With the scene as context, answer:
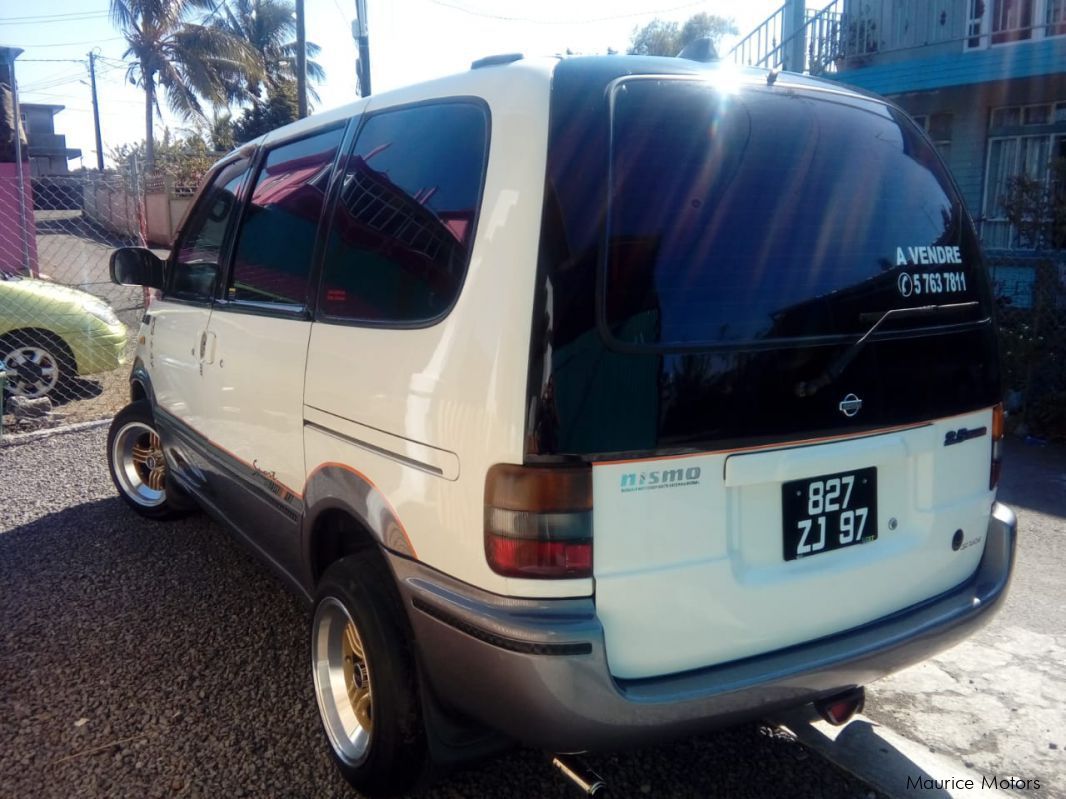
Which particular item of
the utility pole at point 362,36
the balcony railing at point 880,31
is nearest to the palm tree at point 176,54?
the utility pole at point 362,36

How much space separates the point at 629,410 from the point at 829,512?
67 cm

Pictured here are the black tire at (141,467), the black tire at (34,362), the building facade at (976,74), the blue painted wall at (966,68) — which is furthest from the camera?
the building facade at (976,74)

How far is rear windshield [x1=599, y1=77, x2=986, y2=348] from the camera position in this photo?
80.6 inches

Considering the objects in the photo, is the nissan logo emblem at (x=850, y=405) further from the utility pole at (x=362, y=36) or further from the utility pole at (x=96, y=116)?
the utility pole at (x=96, y=116)

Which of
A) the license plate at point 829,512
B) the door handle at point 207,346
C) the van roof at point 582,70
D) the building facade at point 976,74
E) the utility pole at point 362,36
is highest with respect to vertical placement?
the utility pole at point 362,36

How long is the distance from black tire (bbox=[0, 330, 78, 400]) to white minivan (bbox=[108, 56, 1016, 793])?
604 centimetres

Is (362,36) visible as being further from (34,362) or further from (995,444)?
(995,444)

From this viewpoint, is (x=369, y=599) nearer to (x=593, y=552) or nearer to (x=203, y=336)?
→ (x=593, y=552)

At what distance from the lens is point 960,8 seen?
37.9ft

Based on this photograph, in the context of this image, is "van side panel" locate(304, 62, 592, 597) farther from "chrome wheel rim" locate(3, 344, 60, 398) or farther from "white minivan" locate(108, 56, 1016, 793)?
"chrome wheel rim" locate(3, 344, 60, 398)

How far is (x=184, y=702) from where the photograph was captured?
10.3 ft

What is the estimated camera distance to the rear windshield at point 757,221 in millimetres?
2047

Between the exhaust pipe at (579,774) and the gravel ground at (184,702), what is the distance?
0.30 meters

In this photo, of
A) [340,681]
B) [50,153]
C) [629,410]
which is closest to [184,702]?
[340,681]
